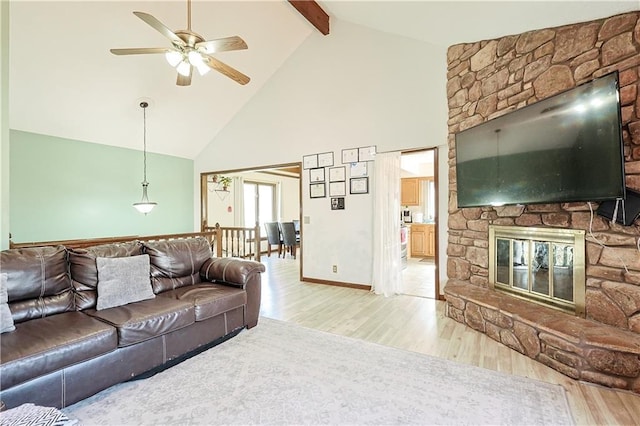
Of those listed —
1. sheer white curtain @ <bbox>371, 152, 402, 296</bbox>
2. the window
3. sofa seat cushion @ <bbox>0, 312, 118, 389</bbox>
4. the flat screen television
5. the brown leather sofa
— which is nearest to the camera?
sofa seat cushion @ <bbox>0, 312, 118, 389</bbox>

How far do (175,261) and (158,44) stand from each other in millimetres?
2954

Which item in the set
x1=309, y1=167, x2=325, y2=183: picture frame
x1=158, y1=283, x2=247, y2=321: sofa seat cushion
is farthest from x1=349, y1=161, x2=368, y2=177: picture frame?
x1=158, y1=283, x2=247, y2=321: sofa seat cushion

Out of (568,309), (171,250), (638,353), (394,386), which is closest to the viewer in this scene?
(638,353)

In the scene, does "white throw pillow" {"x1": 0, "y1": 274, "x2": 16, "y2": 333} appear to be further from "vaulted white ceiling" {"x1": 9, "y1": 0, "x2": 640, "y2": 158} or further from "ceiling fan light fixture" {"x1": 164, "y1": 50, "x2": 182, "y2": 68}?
"vaulted white ceiling" {"x1": 9, "y1": 0, "x2": 640, "y2": 158}

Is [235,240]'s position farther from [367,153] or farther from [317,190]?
[367,153]

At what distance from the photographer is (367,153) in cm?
453

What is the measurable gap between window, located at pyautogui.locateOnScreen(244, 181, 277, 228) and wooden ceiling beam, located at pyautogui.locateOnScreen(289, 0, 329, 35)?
4806 mm

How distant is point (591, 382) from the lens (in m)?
2.09

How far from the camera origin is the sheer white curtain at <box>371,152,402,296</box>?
14.2 ft

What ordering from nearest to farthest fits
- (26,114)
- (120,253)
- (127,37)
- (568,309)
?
(568,309) → (120,253) → (127,37) → (26,114)

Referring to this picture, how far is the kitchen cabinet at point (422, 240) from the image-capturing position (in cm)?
739

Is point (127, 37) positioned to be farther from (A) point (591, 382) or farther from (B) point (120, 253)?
(A) point (591, 382)

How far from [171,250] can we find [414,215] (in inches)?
263

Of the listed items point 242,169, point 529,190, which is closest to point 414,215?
point 242,169
